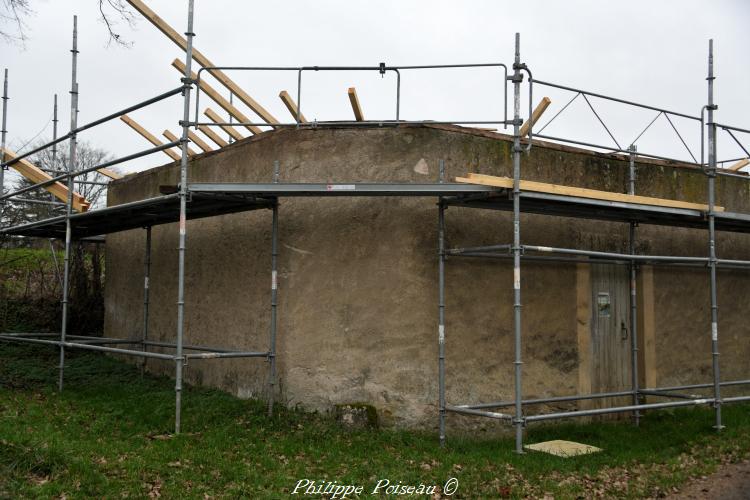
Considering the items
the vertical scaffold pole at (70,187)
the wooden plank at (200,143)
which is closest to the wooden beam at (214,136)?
the wooden plank at (200,143)

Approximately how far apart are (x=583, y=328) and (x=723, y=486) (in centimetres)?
296

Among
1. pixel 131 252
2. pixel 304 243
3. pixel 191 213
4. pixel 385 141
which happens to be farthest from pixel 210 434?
pixel 131 252

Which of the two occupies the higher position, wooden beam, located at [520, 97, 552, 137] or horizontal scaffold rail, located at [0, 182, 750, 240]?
wooden beam, located at [520, 97, 552, 137]

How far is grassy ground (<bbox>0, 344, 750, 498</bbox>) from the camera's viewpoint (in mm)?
7254

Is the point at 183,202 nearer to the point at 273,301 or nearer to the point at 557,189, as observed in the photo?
the point at 273,301

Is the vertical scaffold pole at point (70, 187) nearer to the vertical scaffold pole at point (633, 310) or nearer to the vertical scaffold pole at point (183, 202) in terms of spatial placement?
the vertical scaffold pole at point (183, 202)

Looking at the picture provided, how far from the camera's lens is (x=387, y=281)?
31.0 ft

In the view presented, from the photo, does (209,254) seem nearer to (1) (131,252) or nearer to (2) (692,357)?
(1) (131,252)

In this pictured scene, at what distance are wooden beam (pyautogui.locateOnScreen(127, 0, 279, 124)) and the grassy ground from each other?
4017 mm

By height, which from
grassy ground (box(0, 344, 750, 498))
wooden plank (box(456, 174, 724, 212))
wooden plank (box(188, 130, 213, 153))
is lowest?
grassy ground (box(0, 344, 750, 498))

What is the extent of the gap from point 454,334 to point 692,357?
4535mm

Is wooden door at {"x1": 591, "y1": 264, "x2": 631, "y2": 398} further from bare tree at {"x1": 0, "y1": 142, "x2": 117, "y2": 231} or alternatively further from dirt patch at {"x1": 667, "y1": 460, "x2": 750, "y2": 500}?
bare tree at {"x1": 0, "y1": 142, "x2": 117, "y2": 231}

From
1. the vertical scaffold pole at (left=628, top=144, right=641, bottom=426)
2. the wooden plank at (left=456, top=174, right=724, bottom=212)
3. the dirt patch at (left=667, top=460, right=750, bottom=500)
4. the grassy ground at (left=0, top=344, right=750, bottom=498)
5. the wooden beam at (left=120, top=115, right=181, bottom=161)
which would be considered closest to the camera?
the grassy ground at (left=0, top=344, right=750, bottom=498)

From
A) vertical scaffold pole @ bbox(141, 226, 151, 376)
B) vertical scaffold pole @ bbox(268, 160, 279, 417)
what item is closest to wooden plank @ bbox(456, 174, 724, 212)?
vertical scaffold pole @ bbox(268, 160, 279, 417)
